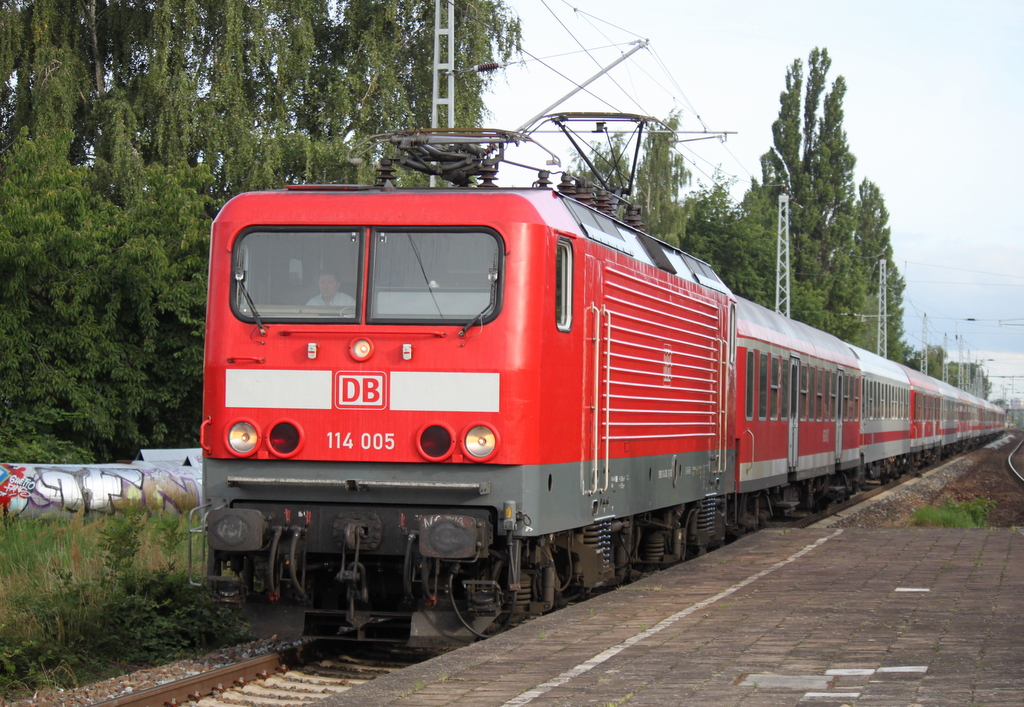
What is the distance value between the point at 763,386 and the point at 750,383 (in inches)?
37.3

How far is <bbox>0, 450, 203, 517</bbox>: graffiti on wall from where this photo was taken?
15609 mm

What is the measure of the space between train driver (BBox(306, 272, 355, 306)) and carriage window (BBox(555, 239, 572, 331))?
136 cm

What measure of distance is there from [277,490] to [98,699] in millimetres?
1639

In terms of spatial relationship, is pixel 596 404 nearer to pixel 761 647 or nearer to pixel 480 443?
pixel 480 443

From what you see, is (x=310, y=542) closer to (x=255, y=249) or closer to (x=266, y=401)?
(x=266, y=401)

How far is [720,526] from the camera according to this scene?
46.1 feet

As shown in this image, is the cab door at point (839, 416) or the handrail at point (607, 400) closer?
the handrail at point (607, 400)

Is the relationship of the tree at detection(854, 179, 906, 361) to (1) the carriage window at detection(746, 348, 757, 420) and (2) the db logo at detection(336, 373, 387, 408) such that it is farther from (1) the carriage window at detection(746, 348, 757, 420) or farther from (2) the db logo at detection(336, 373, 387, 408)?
(2) the db logo at detection(336, 373, 387, 408)

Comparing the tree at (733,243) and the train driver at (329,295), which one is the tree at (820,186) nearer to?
the tree at (733,243)

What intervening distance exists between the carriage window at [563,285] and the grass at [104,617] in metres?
3.60

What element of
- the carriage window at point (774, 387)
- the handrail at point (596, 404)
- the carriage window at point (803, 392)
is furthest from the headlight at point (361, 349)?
the carriage window at point (803, 392)

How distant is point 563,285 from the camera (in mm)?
8461

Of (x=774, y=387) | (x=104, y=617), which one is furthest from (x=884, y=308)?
(x=104, y=617)

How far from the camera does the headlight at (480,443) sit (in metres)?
7.80
